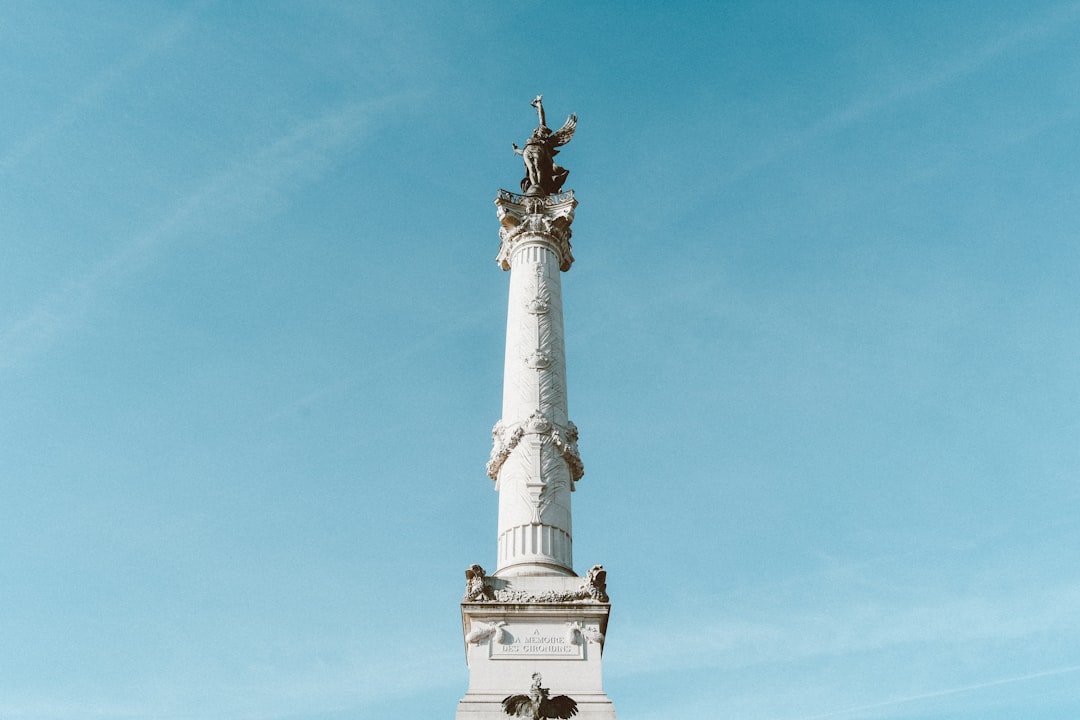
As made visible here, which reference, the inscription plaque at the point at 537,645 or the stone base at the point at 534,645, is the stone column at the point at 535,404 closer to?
the stone base at the point at 534,645

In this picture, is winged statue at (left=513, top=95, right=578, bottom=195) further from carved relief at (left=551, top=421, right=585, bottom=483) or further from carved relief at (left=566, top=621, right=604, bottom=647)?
carved relief at (left=566, top=621, right=604, bottom=647)

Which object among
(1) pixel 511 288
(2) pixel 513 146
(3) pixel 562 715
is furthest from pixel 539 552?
(2) pixel 513 146

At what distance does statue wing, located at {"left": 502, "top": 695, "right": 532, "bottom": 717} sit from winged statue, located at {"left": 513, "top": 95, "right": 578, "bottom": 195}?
53.0ft

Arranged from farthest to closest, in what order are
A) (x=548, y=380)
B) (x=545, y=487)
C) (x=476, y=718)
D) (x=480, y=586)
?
(x=548, y=380) → (x=545, y=487) → (x=480, y=586) → (x=476, y=718)

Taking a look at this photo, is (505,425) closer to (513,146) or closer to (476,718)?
(476,718)

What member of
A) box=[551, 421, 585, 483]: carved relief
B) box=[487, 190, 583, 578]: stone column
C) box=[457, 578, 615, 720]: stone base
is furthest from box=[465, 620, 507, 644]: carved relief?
box=[551, 421, 585, 483]: carved relief

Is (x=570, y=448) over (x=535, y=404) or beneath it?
beneath

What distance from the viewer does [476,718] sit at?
75.4ft

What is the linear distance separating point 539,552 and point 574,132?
1583 centimetres

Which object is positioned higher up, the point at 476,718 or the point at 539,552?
the point at 539,552

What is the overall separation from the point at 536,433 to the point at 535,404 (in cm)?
99

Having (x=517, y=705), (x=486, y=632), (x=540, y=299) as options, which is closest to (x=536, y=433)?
(x=540, y=299)

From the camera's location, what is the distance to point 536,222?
1259 inches

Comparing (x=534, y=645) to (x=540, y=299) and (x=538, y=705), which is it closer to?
(x=538, y=705)
